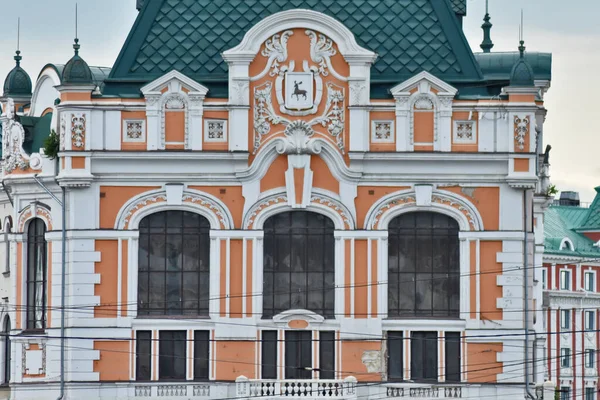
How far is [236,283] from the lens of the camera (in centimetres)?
8438

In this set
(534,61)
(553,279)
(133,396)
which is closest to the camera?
(133,396)

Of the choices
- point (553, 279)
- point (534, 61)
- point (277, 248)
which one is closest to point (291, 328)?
point (277, 248)

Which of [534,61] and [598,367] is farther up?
[534,61]

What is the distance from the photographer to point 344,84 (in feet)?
278

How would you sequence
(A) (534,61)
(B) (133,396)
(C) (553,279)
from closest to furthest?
(B) (133,396)
(A) (534,61)
(C) (553,279)

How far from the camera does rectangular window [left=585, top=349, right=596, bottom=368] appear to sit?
149 m

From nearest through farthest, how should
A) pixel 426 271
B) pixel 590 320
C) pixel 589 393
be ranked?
1. pixel 426 271
2. pixel 589 393
3. pixel 590 320

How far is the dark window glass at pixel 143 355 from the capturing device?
84.1 metres

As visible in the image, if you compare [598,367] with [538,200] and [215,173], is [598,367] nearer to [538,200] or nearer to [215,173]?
[538,200]

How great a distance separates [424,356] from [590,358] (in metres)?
66.3

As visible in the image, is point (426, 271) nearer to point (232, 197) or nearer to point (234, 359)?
point (232, 197)

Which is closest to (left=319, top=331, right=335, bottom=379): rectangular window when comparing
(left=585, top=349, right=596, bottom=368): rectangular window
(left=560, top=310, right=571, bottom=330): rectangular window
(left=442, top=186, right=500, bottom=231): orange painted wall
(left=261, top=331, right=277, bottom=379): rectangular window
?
(left=261, top=331, right=277, bottom=379): rectangular window

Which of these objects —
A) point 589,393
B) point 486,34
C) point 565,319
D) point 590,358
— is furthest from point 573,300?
point 486,34

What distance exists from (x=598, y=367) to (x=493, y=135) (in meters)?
67.7
